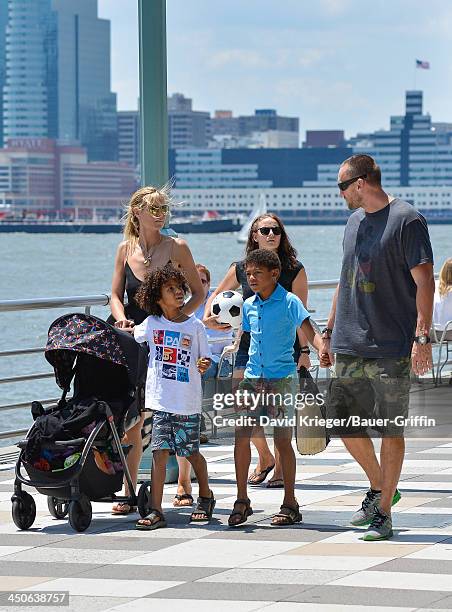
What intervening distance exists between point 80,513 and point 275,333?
4.33 ft

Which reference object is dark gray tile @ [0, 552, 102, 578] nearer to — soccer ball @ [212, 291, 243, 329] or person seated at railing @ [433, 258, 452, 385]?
soccer ball @ [212, 291, 243, 329]

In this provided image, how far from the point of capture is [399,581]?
6.55 m

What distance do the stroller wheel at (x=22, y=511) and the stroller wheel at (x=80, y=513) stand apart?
0.26 meters

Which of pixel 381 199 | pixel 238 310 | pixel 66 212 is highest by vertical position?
pixel 381 199

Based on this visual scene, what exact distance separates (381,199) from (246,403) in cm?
133

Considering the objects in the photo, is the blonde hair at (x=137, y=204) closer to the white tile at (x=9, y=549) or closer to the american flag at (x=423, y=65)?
the white tile at (x=9, y=549)

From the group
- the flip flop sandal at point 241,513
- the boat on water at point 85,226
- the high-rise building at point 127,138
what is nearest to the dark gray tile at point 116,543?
the flip flop sandal at point 241,513

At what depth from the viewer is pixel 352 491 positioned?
905 centimetres

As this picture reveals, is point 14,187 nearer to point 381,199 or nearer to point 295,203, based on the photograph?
point 295,203

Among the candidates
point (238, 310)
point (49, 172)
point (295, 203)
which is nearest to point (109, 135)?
point (49, 172)

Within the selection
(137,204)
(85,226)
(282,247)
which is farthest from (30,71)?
(137,204)

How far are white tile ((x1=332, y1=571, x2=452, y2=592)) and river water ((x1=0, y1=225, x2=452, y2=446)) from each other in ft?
15.6

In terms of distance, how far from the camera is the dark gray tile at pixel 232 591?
6.34 meters

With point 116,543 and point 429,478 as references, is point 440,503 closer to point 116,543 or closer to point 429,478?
point 429,478
